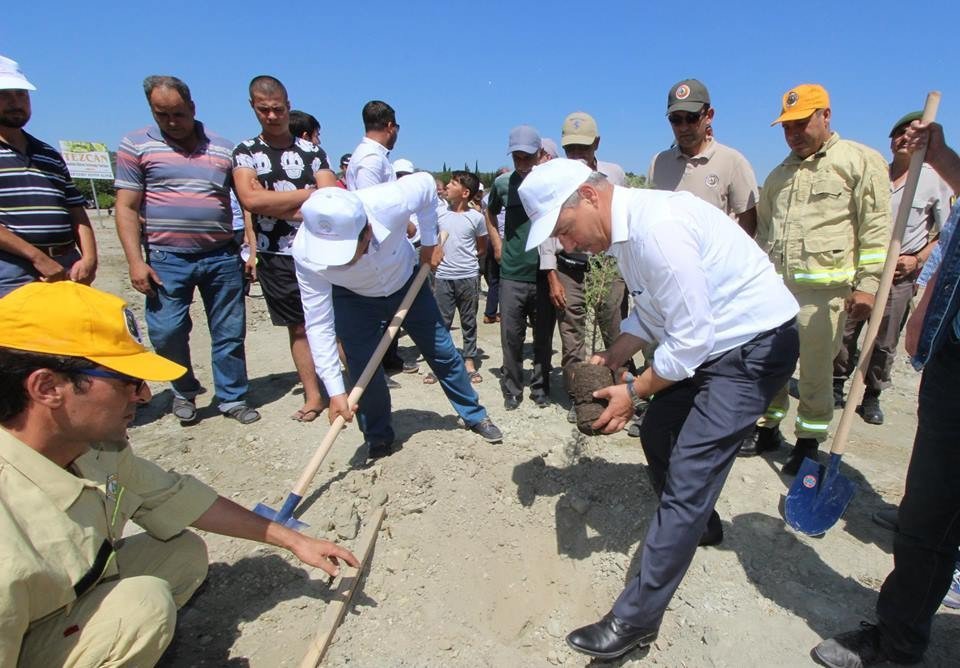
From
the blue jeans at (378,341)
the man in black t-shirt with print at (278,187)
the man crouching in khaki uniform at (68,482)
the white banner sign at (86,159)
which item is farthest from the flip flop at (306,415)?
the white banner sign at (86,159)

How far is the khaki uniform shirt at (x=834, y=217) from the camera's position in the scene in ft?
9.40

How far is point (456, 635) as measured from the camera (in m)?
2.24

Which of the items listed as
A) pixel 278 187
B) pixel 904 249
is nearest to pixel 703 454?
pixel 278 187

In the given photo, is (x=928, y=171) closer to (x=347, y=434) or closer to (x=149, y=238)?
(x=347, y=434)

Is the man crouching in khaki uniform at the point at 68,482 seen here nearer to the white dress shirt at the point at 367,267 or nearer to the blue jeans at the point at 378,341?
the white dress shirt at the point at 367,267

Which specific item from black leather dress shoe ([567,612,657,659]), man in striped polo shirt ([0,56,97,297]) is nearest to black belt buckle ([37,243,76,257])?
man in striped polo shirt ([0,56,97,297])

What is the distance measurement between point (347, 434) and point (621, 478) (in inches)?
77.2

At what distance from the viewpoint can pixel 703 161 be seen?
343 centimetres

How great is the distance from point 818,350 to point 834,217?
2.55 feet

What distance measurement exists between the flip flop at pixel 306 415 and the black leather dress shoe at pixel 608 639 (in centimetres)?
271

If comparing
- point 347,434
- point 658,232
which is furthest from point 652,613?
point 347,434

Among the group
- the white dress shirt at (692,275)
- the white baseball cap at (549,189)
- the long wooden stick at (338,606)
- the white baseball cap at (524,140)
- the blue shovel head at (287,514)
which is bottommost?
the long wooden stick at (338,606)

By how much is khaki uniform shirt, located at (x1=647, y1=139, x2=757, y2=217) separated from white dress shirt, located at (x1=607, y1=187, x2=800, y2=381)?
1637 mm

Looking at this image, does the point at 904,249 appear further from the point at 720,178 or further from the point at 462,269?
the point at 462,269
